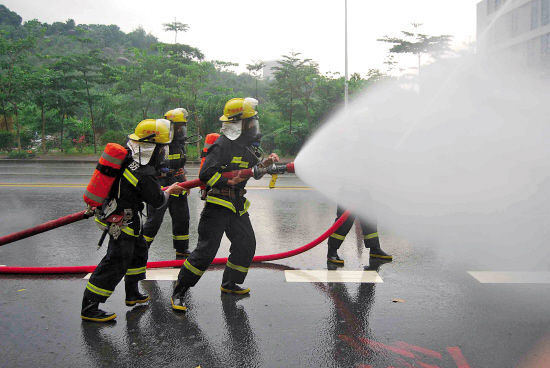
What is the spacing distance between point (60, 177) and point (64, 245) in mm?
8289

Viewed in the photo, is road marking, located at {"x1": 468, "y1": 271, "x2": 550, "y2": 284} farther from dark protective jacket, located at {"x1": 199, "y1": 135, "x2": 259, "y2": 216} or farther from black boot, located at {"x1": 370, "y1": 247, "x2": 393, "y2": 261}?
dark protective jacket, located at {"x1": 199, "y1": 135, "x2": 259, "y2": 216}

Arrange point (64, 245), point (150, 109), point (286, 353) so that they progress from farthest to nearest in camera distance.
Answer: point (150, 109), point (64, 245), point (286, 353)

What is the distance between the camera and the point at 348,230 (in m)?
5.46

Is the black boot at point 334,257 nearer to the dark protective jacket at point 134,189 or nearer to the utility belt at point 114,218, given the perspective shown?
the dark protective jacket at point 134,189

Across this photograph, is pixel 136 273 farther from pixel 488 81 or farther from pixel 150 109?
pixel 150 109

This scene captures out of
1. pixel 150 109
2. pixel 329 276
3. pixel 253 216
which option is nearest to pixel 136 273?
pixel 329 276

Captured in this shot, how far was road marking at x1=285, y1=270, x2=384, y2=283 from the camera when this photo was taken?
4801mm

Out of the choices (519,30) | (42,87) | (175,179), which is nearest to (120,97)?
(42,87)

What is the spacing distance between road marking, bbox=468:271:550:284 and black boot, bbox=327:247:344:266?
135 cm

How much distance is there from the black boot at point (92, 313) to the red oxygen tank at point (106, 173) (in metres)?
0.80

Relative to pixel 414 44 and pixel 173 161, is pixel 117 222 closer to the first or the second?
pixel 173 161

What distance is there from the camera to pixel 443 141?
10172mm

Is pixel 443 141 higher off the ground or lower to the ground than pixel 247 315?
higher

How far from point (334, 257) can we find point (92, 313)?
2673 mm
